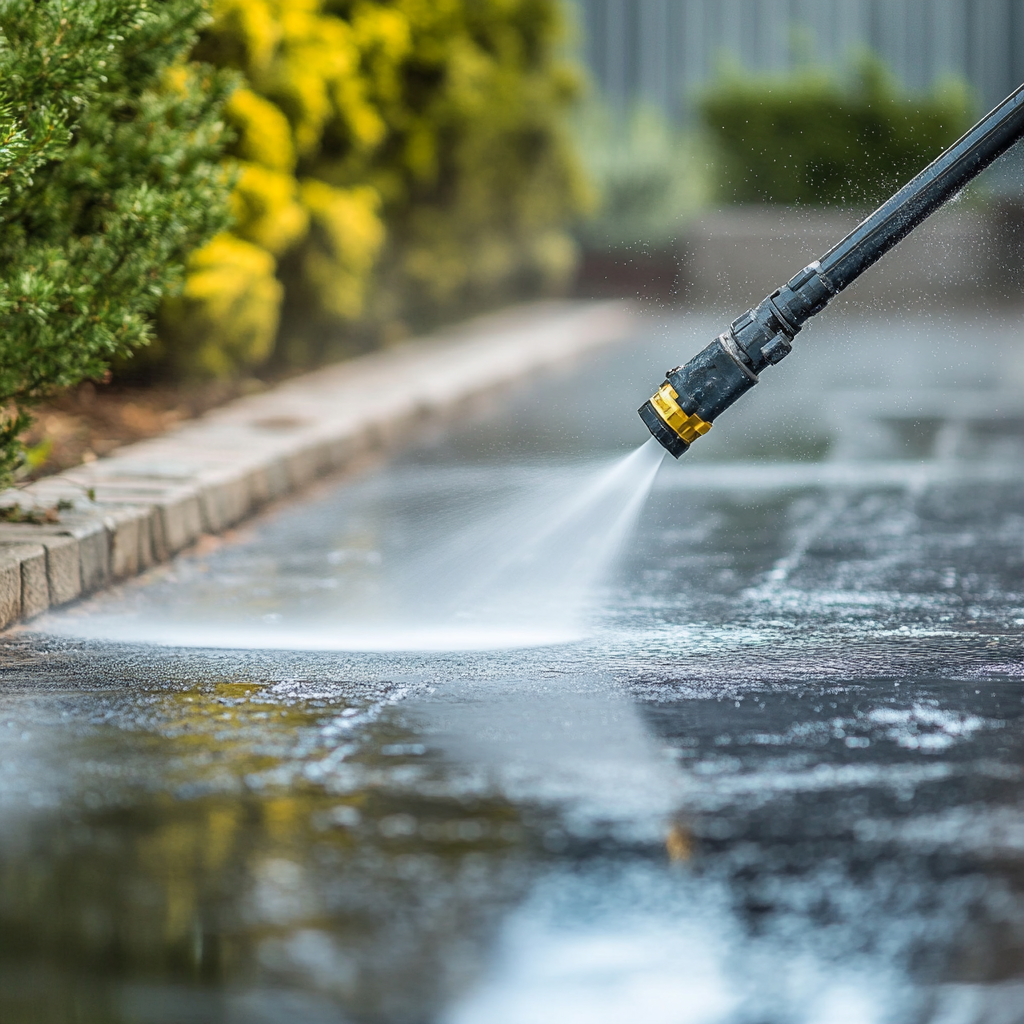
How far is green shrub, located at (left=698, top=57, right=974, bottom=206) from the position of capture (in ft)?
78.4

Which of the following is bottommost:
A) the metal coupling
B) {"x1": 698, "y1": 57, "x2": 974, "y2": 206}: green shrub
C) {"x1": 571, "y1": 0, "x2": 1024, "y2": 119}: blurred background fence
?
the metal coupling

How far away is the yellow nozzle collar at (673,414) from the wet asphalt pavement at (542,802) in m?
0.55

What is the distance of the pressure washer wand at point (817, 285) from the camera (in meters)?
4.85

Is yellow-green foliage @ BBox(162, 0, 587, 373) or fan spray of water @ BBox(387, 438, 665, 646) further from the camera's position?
yellow-green foliage @ BBox(162, 0, 587, 373)

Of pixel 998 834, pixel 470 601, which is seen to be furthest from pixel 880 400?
pixel 998 834

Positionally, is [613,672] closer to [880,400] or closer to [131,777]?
[131,777]

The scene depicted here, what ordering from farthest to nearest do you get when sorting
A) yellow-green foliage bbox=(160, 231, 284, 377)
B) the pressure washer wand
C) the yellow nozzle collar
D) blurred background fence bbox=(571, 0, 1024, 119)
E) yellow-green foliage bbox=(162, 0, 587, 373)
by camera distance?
blurred background fence bbox=(571, 0, 1024, 119) → yellow-green foliage bbox=(162, 0, 587, 373) → yellow-green foliage bbox=(160, 231, 284, 377) → the yellow nozzle collar → the pressure washer wand

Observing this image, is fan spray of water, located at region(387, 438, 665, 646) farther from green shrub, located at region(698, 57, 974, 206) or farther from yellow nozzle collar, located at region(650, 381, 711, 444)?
green shrub, located at region(698, 57, 974, 206)

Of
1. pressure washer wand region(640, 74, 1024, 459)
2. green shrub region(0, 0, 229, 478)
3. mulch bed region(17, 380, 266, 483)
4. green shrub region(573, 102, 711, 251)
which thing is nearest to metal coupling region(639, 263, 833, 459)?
pressure washer wand region(640, 74, 1024, 459)

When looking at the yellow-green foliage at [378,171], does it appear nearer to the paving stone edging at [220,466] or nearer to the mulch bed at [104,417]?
the mulch bed at [104,417]

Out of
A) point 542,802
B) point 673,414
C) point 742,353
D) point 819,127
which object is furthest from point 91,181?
point 819,127

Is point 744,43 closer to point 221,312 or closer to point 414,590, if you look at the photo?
point 221,312

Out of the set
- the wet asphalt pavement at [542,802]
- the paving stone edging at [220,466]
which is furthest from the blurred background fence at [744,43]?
the wet asphalt pavement at [542,802]

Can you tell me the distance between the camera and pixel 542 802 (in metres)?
3.37
